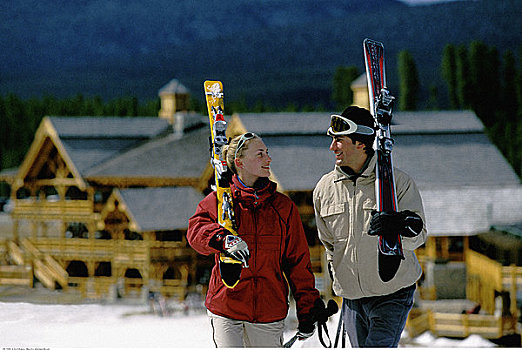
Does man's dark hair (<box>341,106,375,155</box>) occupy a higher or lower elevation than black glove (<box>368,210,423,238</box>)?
higher

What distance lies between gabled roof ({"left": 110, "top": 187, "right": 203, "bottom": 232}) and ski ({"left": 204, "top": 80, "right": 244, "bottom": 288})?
20.5 metres

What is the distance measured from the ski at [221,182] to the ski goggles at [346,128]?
77 centimetres

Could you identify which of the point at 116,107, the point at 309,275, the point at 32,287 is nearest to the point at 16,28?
the point at 116,107

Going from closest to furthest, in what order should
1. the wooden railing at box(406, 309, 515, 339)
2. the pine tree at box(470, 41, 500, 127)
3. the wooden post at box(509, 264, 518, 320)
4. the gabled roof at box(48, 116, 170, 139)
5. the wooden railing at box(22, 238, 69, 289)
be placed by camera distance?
the wooden railing at box(406, 309, 515, 339) → the wooden post at box(509, 264, 518, 320) → the wooden railing at box(22, 238, 69, 289) → the gabled roof at box(48, 116, 170, 139) → the pine tree at box(470, 41, 500, 127)

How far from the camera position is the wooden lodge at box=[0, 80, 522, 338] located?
23.7 metres

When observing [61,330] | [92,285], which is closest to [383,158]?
[61,330]

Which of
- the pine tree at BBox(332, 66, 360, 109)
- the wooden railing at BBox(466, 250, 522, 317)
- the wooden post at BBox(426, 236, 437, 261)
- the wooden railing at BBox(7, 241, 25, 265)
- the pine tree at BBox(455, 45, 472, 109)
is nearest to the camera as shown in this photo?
the wooden railing at BBox(466, 250, 522, 317)

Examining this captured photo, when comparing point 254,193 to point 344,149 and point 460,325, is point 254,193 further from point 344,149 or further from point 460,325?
point 460,325

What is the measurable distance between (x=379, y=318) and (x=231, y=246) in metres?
1.10

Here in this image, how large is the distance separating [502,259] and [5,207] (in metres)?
42.8

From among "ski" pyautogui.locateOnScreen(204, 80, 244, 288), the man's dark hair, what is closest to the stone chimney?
"ski" pyautogui.locateOnScreen(204, 80, 244, 288)

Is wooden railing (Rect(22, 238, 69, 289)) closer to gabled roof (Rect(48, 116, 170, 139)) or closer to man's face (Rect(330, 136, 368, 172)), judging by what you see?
gabled roof (Rect(48, 116, 170, 139))

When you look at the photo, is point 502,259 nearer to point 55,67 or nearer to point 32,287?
point 32,287

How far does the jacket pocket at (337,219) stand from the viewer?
4914mm
